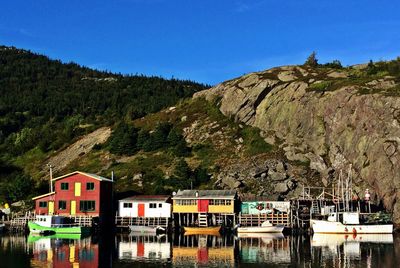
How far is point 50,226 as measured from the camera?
300ft

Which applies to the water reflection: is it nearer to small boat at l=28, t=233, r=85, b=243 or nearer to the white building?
the white building

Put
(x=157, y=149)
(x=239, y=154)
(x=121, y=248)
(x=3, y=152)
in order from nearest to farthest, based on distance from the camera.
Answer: (x=121, y=248) → (x=239, y=154) → (x=157, y=149) → (x=3, y=152)

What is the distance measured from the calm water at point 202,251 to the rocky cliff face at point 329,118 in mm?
19645

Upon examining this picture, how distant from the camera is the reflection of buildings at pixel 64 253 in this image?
57266 millimetres

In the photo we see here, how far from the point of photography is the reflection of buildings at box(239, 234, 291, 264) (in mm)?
60250

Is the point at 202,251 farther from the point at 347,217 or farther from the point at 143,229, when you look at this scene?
the point at 347,217

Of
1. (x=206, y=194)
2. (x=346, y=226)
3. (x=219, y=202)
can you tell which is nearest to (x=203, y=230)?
(x=219, y=202)

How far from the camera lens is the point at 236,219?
324 feet

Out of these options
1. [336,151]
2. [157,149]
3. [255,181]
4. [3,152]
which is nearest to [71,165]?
[157,149]

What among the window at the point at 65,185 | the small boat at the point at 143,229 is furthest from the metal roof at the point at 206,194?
the window at the point at 65,185

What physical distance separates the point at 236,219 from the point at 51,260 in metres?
45.6

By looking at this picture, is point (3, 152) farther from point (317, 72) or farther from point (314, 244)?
point (314, 244)

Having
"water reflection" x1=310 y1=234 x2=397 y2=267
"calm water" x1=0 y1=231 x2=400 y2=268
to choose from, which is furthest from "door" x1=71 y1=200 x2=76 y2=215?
"water reflection" x1=310 y1=234 x2=397 y2=267

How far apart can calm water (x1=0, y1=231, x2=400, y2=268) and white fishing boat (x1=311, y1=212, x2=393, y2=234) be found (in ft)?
9.76
